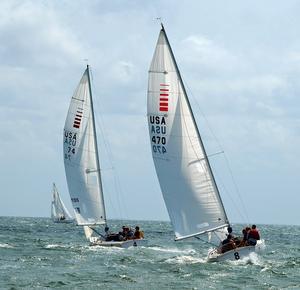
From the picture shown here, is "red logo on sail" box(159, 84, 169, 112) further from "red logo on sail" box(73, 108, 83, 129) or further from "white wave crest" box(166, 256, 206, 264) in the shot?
"red logo on sail" box(73, 108, 83, 129)

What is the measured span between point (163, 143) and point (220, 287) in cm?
790

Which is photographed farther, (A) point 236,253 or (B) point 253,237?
(B) point 253,237

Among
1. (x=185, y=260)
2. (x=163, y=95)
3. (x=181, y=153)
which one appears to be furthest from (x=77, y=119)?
(x=163, y=95)

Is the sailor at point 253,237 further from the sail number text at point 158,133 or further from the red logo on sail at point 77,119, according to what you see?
the red logo on sail at point 77,119

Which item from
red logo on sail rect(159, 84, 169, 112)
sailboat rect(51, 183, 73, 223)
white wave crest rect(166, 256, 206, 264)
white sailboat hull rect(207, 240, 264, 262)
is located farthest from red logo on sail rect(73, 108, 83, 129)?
sailboat rect(51, 183, 73, 223)

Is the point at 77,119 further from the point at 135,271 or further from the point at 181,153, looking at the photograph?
the point at 135,271

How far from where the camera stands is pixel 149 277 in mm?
30219

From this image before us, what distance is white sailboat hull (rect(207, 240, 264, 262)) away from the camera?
110ft

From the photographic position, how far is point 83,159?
161 ft

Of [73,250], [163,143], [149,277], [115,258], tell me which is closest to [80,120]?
[73,250]

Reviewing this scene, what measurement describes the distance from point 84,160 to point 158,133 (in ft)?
52.9

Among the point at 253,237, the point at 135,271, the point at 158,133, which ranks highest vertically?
the point at 158,133

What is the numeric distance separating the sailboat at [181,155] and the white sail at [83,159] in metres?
15.2

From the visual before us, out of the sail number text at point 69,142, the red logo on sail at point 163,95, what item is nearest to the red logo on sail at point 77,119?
the sail number text at point 69,142
